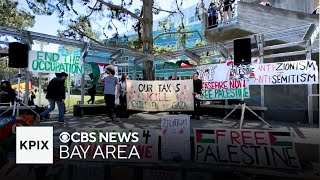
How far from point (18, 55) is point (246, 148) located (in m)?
8.19

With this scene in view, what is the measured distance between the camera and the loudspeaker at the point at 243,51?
1028 centimetres

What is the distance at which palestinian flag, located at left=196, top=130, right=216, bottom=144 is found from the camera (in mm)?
5441

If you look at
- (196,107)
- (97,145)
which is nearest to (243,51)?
(196,107)

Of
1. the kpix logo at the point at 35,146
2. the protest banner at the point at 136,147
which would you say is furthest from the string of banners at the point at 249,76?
the kpix logo at the point at 35,146

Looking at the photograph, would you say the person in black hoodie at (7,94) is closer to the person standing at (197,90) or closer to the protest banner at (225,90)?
the person standing at (197,90)

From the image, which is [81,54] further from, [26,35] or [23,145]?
[23,145]

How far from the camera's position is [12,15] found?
20422mm

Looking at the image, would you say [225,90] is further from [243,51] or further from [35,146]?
[35,146]

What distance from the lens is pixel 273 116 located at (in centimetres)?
1112

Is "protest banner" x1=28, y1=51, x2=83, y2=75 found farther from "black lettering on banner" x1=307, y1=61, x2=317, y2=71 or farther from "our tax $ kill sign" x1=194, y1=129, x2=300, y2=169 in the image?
"black lettering on banner" x1=307, y1=61, x2=317, y2=71

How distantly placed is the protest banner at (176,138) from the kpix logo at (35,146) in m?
1.97

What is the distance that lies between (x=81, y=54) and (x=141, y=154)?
7953 millimetres

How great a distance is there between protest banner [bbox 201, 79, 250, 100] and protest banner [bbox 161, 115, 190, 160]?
218 inches

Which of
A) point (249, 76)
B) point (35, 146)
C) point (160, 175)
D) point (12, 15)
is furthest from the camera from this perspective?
point (12, 15)
